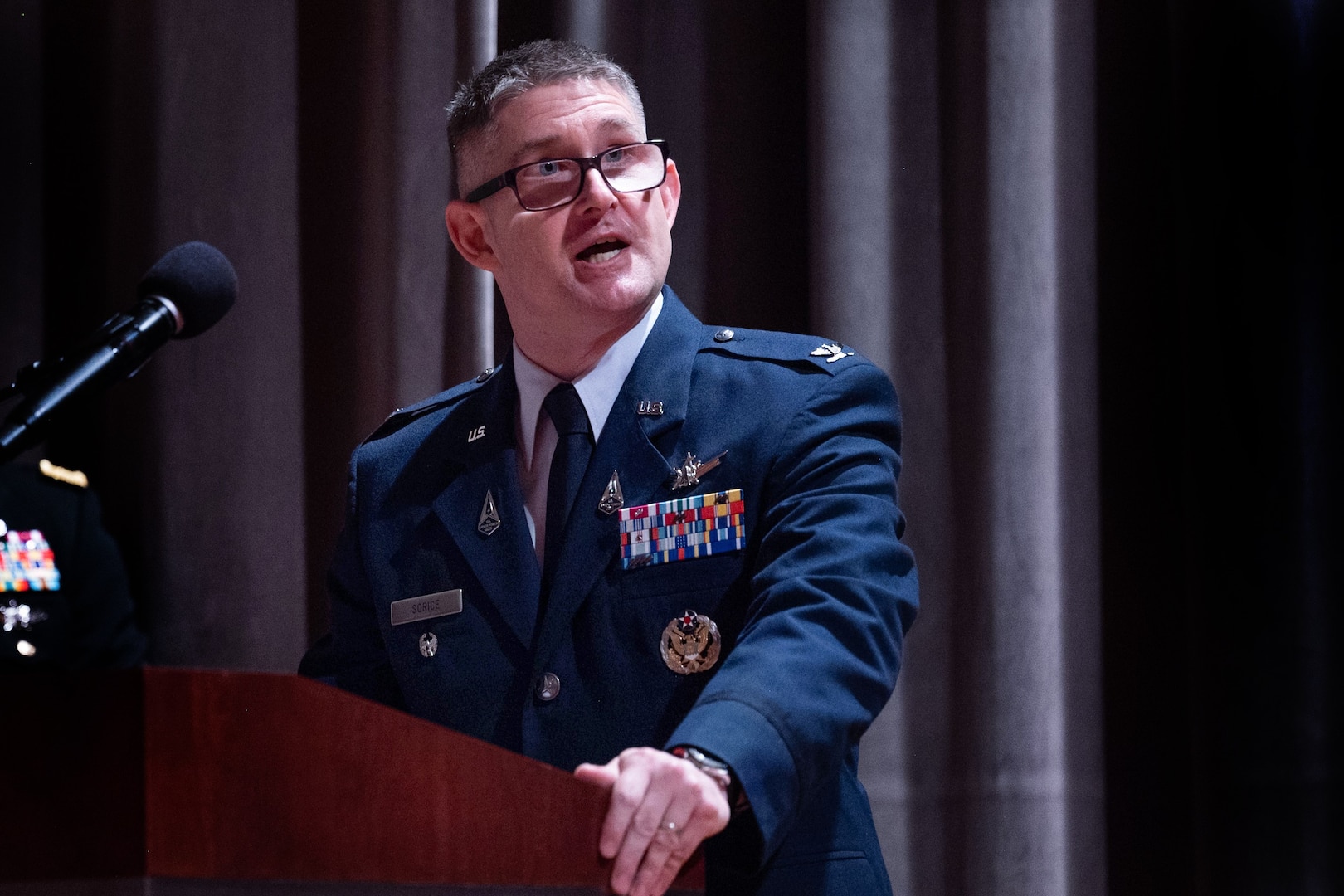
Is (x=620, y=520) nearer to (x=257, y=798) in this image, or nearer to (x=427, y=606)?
(x=427, y=606)

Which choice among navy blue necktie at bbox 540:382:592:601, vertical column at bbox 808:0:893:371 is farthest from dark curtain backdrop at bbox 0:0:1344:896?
navy blue necktie at bbox 540:382:592:601

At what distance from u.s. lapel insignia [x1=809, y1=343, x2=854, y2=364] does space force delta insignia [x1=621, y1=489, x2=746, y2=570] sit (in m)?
0.19

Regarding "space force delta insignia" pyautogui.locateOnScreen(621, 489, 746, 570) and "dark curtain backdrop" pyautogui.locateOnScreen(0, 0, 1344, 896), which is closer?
"space force delta insignia" pyautogui.locateOnScreen(621, 489, 746, 570)

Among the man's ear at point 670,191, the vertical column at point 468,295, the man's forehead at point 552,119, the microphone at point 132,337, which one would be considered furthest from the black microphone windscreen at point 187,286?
the vertical column at point 468,295

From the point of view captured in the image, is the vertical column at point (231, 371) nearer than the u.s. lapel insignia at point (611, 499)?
No

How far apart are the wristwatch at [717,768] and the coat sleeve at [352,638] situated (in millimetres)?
673

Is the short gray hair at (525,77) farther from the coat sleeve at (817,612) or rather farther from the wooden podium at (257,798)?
the wooden podium at (257,798)

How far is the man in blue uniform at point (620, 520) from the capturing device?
3.33 ft

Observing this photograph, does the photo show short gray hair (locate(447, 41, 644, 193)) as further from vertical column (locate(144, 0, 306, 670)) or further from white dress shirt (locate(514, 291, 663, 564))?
vertical column (locate(144, 0, 306, 670))

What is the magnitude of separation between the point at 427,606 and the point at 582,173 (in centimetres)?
49

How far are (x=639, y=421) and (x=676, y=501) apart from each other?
11 centimetres

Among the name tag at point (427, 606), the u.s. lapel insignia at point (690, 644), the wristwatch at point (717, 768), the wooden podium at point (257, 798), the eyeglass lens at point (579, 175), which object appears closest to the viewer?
the wooden podium at point (257, 798)

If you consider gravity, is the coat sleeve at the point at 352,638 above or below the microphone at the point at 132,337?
below

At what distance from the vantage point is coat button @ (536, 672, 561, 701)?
1.20 metres
